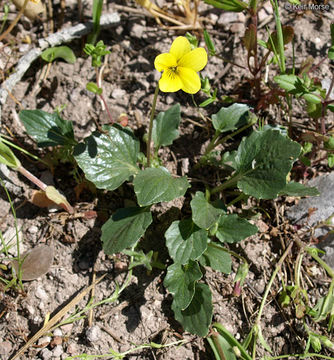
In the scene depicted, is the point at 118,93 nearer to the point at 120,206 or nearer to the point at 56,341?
the point at 120,206

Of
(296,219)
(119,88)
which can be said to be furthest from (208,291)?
(119,88)

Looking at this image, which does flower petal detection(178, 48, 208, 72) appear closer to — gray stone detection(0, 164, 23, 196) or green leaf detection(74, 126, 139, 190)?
green leaf detection(74, 126, 139, 190)

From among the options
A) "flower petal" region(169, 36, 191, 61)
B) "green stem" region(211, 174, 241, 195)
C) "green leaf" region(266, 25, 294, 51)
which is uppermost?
"flower petal" region(169, 36, 191, 61)

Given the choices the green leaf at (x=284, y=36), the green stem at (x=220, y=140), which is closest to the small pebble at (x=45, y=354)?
the green stem at (x=220, y=140)

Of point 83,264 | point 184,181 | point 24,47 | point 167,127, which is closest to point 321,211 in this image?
point 184,181

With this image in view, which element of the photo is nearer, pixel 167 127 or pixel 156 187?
pixel 156 187

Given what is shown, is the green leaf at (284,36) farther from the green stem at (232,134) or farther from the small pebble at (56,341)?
the small pebble at (56,341)

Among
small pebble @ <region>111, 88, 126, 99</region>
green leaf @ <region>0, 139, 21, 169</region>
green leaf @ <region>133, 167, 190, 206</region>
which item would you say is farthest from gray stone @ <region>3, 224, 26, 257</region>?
small pebble @ <region>111, 88, 126, 99</region>
